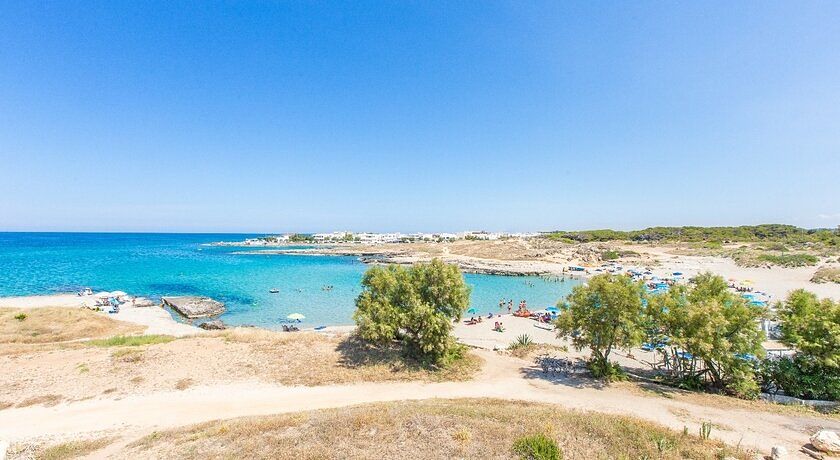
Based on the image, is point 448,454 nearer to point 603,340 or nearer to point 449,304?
point 449,304

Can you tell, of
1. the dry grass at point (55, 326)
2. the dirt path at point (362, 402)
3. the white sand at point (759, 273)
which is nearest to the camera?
the dirt path at point (362, 402)

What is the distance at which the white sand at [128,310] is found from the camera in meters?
37.2

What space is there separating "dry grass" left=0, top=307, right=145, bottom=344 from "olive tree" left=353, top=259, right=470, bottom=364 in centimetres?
2718

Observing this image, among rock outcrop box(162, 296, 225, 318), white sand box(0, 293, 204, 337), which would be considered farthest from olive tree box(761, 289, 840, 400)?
rock outcrop box(162, 296, 225, 318)

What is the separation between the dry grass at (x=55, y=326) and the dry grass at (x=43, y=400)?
1565 centimetres

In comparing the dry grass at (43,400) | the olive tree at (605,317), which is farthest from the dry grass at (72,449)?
the olive tree at (605,317)

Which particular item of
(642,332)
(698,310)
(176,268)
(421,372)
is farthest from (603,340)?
(176,268)

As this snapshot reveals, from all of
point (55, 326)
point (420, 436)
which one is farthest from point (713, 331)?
point (55, 326)

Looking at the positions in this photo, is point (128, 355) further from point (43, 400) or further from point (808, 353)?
point (808, 353)

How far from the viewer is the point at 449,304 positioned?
24.0 meters

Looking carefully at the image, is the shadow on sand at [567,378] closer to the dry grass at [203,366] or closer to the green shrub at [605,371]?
the green shrub at [605,371]

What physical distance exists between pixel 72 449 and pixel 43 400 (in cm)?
801

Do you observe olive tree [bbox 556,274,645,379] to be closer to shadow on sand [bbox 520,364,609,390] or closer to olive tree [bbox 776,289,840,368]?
shadow on sand [bbox 520,364,609,390]

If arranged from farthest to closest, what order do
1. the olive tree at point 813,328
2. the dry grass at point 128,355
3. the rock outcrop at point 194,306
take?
1. the rock outcrop at point 194,306
2. the dry grass at point 128,355
3. the olive tree at point 813,328
